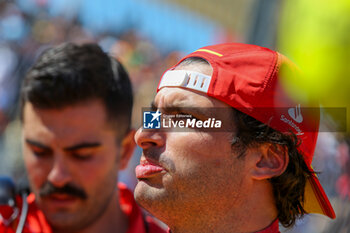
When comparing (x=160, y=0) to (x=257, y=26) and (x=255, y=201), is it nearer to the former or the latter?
(x=257, y=26)

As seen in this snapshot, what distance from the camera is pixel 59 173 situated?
2414mm

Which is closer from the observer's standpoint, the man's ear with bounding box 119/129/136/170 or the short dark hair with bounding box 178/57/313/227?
the short dark hair with bounding box 178/57/313/227

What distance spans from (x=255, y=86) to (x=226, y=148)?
27 centimetres

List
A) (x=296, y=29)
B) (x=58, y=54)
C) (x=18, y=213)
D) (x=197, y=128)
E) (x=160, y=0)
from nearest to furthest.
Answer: (x=197, y=128) → (x=18, y=213) → (x=58, y=54) → (x=296, y=29) → (x=160, y=0)

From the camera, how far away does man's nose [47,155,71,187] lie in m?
2.40

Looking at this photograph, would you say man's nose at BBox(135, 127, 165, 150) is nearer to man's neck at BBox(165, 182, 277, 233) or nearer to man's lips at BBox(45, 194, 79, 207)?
man's neck at BBox(165, 182, 277, 233)

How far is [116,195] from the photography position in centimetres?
268

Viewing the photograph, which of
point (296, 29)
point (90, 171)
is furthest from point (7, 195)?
point (296, 29)

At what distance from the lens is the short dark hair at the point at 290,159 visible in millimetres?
1748

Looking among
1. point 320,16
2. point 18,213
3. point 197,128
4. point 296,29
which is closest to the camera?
point 197,128

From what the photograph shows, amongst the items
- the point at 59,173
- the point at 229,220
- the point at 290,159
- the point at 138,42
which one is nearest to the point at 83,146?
the point at 59,173

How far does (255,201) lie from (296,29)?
2301 mm

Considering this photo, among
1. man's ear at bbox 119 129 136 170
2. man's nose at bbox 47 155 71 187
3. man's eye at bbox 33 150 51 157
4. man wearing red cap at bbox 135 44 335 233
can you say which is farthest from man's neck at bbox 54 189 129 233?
A: man wearing red cap at bbox 135 44 335 233

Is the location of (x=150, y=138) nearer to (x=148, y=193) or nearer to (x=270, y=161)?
(x=148, y=193)
